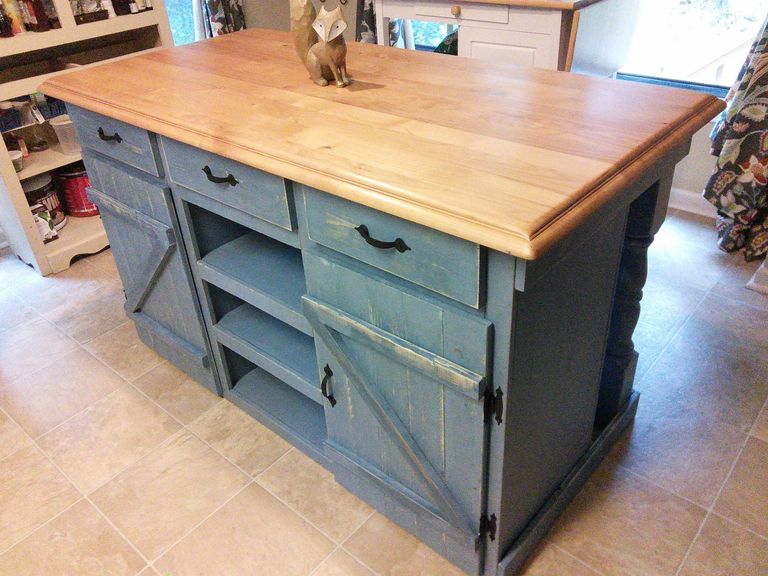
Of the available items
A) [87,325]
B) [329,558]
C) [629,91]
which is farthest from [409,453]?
[87,325]

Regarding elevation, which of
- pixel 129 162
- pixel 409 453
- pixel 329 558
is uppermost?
pixel 129 162

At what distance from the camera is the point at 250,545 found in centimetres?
154

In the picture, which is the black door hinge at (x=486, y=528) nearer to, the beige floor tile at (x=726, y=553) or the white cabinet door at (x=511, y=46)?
the beige floor tile at (x=726, y=553)

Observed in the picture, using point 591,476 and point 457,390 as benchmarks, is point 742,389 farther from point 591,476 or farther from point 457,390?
point 457,390

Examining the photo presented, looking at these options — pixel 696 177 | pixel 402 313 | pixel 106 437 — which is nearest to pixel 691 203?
pixel 696 177

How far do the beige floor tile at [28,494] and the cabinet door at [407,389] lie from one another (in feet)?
2.60

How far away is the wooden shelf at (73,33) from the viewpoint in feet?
7.56

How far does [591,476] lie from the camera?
1.64 meters

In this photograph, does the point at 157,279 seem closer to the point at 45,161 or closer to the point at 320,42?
the point at 320,42

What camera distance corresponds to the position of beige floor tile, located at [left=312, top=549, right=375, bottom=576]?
146 centimetres

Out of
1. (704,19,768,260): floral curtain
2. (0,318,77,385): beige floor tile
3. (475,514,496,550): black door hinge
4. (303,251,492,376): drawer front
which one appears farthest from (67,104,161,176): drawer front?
(704,19,768,260): floral curtain

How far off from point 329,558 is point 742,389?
127cm

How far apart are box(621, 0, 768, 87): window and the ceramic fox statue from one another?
1.75m

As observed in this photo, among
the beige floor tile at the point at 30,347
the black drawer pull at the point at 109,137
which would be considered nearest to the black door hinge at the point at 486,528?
the black drawer pull at the point at 109,137
